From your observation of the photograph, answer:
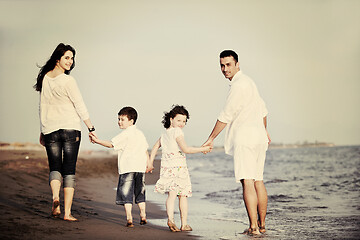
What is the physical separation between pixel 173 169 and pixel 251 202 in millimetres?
1007

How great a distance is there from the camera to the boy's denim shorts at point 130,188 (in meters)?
5.73

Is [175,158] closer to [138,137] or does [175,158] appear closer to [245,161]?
[138,137]

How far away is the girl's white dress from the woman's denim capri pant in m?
1.03

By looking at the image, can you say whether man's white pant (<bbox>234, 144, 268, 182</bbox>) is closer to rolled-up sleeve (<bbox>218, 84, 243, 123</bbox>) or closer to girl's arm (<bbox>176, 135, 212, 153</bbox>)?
rolled-up sleeve (<bbox>218, 84, 243, 123</bbox>)

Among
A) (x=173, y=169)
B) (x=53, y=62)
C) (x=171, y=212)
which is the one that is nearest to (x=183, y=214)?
(x=171, y=212)

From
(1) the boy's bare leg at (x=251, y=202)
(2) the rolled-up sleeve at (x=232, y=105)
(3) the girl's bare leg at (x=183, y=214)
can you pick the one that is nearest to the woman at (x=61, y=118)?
(3) the girl's bare leg at (x=183, y=214)

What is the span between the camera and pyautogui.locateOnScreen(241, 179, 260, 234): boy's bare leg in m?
5.24

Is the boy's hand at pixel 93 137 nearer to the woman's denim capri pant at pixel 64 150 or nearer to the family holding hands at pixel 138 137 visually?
the family holding hands at pixel 138 137

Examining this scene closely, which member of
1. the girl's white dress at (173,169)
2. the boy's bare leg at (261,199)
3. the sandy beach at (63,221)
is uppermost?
the girl's white dress at (173,169)

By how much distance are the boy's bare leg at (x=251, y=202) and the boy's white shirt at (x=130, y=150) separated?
1.28 m

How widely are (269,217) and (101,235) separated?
2.78 meters

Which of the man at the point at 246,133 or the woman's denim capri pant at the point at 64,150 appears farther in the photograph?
the woman's denim capri pant at the point at 64,150

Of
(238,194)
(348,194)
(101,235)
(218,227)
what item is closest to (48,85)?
(101,235)

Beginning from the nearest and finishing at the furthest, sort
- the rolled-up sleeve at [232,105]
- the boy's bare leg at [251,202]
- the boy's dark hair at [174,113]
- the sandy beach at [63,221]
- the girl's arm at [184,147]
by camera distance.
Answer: the sandy beach at [63,221]
the boy's bare leg at [251,202]
the rolled-up sleeve at [232,105]
the girl's arm at [184,147]
the boy's dark hair at [174,113]
